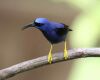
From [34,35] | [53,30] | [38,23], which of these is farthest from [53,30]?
[34,35]

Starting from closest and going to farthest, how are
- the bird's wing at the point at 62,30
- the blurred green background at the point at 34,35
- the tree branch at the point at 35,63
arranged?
1. the tree branch at the point at 35,63
2. the bird's wing at the point at 62,30
3. the blurred green background at the point at 34,35

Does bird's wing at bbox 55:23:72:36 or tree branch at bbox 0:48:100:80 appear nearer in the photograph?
tree branch at bbox 0:48:100:80

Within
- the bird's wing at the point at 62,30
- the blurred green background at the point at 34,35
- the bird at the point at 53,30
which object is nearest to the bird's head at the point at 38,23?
the bird at the point at 53,30

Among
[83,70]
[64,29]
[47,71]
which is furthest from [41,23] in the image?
[47,71]

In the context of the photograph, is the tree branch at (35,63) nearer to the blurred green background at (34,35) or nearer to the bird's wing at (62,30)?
the bird's wing at (62,30)

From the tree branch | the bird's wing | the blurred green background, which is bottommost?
the blurred green background

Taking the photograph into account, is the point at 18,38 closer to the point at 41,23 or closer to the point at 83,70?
the point at 83,70

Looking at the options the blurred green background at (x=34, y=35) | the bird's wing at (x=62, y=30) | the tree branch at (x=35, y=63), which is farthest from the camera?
the blurred green background at (x=34, y=35)

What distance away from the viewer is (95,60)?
3.64 m

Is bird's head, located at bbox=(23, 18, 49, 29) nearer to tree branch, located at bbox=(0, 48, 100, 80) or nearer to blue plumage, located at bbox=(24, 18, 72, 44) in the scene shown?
blue plumage, located at bbox=(24, 18, 72, 44)

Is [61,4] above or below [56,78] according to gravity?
above

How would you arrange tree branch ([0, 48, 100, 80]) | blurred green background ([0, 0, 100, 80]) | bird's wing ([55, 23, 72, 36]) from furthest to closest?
blurred green background ([0, 0, 100, 80]) → bird's wing ([55, 23, 72, 36]) → tree branch ([0, 48, 100, 80])

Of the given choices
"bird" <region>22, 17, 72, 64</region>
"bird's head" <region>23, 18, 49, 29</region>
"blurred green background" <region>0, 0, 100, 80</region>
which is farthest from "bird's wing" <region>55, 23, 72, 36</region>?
"blurred green background" <region>0, 0, 100, 80</region>

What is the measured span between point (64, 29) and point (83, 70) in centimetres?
161
